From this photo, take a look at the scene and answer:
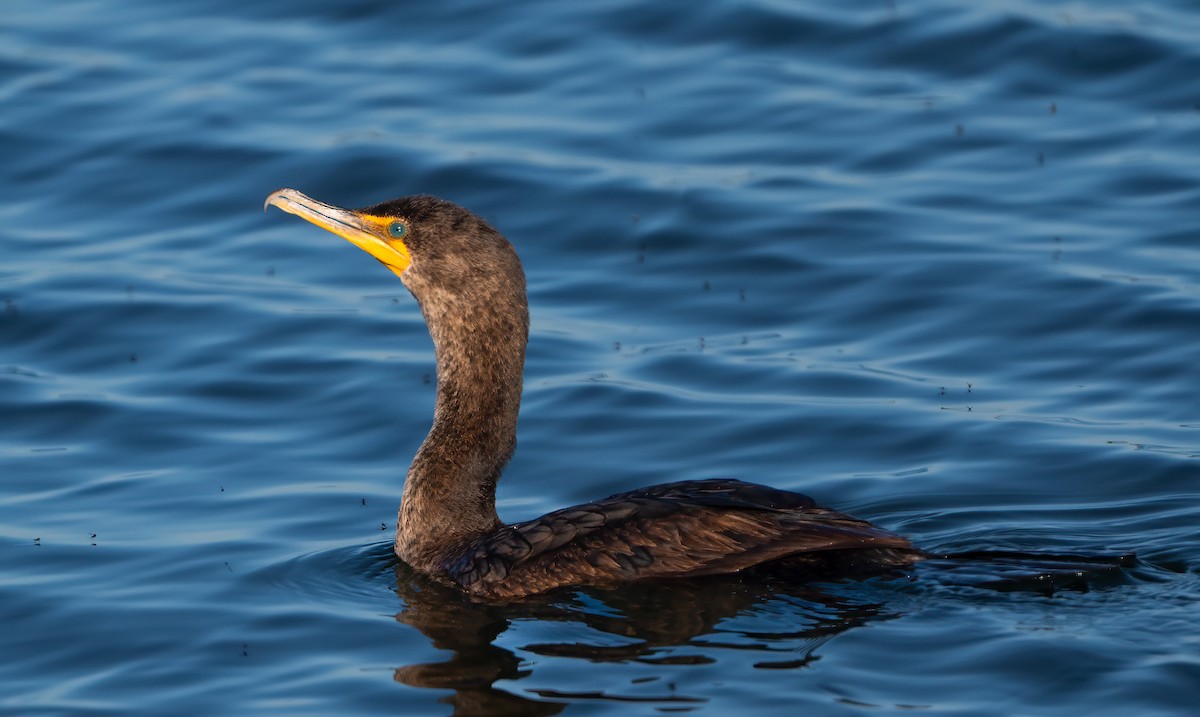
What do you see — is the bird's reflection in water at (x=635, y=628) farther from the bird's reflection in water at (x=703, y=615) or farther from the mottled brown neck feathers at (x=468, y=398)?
the mottled brown neck feathers at (x=468, y=398)

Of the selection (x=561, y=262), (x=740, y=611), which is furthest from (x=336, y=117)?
(x=740, y=611)

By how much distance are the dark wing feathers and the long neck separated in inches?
24.0

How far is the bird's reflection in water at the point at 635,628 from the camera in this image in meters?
7.69

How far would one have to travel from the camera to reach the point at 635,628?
8070 mm

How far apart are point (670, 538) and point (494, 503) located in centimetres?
130

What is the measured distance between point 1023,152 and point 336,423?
6.66 meters

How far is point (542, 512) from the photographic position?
10203 mm

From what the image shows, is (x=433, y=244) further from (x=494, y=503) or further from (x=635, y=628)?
(x=635, y=628)

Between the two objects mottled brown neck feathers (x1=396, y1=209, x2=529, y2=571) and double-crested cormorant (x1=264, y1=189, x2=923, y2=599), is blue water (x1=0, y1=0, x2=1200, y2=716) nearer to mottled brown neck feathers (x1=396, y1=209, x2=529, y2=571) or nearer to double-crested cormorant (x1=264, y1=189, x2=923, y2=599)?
double-crested cormorant (x1=264, y1=189, x2=923, y2=599)

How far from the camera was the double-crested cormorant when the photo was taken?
818cm

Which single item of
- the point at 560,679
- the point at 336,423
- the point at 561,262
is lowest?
the point at 560,679

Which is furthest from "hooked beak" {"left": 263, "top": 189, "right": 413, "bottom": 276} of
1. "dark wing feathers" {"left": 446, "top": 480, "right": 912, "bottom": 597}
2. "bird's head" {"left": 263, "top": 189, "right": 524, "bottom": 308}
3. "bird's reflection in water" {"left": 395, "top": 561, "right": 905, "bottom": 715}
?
"bird's reflection in water" {"left": 395, "top": 561, "right": 905, "bottom": 715}

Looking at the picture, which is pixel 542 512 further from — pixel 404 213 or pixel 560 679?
pixel 560 679

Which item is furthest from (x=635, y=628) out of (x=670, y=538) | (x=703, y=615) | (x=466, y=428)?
(x=466, y=428)
